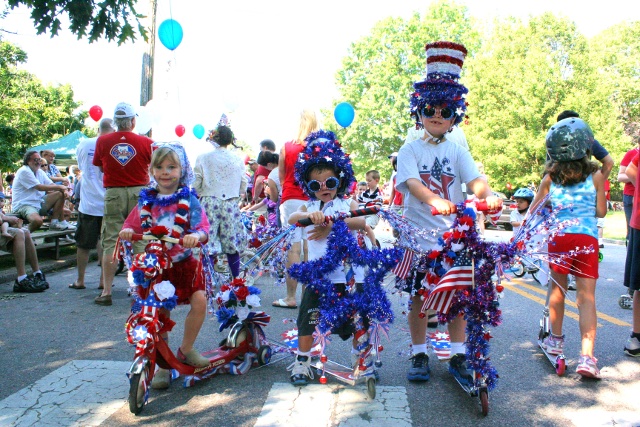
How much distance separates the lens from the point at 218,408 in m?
3.57

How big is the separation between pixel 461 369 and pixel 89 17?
4.53 meters

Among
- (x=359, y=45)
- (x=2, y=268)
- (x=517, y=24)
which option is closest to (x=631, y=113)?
(x=517, y=24)

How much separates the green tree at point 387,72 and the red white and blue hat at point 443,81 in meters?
39.2

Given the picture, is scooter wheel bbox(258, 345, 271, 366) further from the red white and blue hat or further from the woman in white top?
the woman in white top

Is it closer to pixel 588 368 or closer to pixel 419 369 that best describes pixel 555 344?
pixel 588 368

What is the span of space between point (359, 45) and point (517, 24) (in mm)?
13886

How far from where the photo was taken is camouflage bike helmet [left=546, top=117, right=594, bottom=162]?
4.24m

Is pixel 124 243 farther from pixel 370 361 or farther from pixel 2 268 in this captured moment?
pixel 2 268

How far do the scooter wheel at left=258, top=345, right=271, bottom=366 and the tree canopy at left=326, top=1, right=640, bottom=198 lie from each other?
27.2 metres

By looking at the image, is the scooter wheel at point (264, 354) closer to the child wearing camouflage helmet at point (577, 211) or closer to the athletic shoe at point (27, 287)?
the child wearing camouflage helmet at point (577, 211)

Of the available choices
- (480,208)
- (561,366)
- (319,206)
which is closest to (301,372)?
(319,206)

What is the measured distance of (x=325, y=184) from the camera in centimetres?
395

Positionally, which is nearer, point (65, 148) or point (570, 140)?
point (570, 140)

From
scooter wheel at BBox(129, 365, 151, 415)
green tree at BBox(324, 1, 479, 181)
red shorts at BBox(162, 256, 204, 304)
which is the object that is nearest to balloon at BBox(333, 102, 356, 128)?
red shorts at BBox(162, 256, 204, 304)
